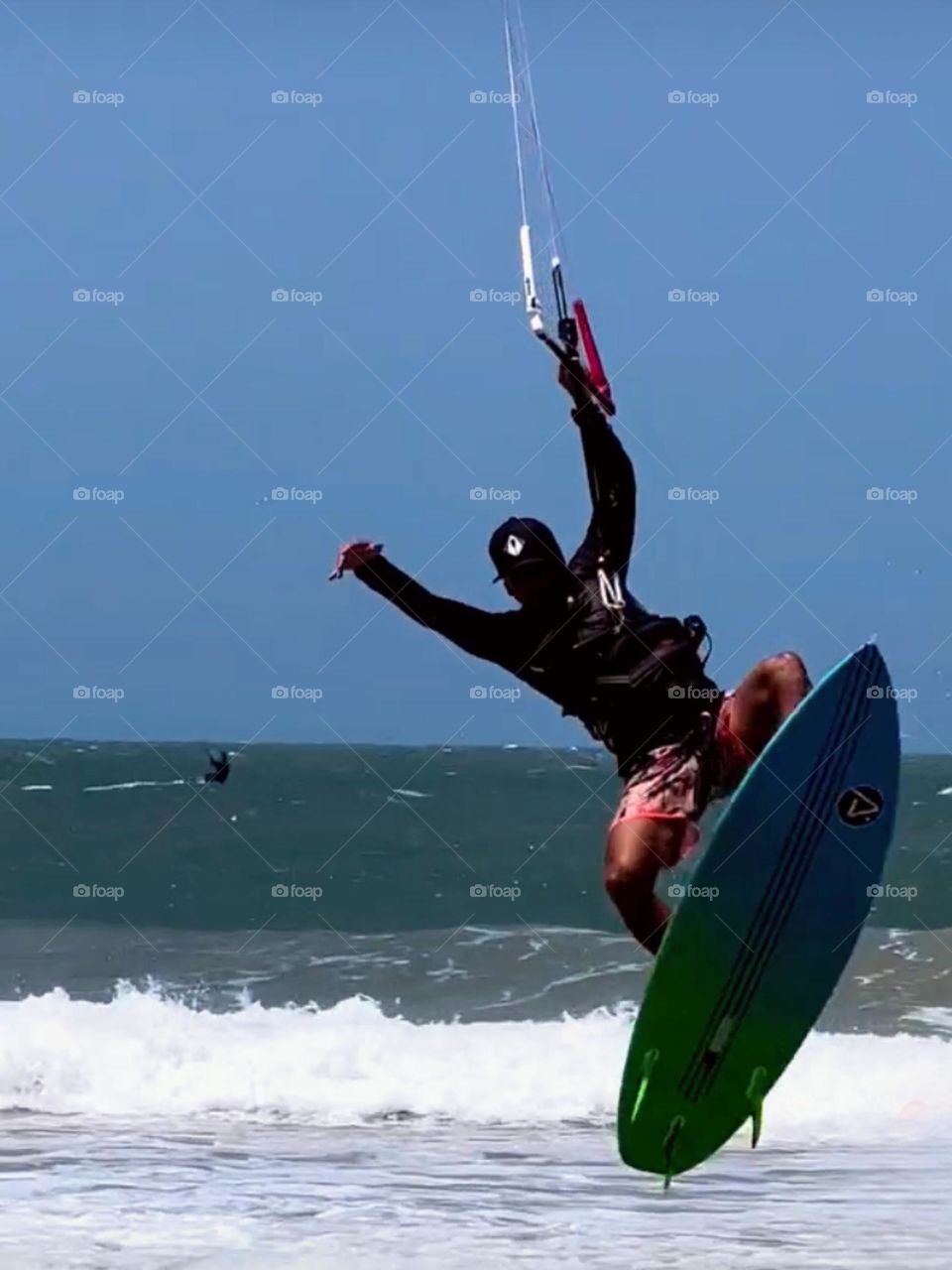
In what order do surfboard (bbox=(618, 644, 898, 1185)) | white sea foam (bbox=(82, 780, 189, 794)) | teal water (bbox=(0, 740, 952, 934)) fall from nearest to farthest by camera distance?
surfboard (bbox=(618, 644, 898, 1185))
teal water (bbox=(0, 740, 952, 934))
white sea foam (bbox=(82, 780, 189, 794))

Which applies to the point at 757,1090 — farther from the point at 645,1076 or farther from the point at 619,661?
the point at 619,661

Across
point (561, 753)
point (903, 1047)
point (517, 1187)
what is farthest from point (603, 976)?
point (561, 753)

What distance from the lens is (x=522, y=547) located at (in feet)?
19.7

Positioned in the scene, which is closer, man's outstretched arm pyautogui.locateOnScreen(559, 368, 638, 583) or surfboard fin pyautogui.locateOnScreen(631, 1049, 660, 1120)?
man's outstretched arm pyautogui.locateOnScreen(559, 368, 638, 583)

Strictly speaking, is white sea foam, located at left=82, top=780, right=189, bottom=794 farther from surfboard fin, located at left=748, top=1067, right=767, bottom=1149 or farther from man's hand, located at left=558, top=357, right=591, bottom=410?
man's hand, located at left=558, top=357, right=591, bottom=410

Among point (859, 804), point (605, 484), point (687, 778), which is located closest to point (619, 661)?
point (687, 778)

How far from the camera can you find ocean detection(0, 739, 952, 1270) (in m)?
5.74

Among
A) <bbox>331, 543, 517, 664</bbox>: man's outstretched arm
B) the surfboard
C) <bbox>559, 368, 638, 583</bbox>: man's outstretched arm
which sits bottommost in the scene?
the surfboard

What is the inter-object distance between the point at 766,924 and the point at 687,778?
1.63 feet

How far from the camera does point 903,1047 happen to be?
10461mm

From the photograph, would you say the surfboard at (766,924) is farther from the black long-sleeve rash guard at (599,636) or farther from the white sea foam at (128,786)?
the white sea foam at (128,786)

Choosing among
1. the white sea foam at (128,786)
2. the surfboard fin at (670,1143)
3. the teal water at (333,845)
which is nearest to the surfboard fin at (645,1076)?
the surfboard fin at (670,1143)

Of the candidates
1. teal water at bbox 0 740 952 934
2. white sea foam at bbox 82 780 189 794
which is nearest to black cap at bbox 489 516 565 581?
teal water at bbox 0 740 952 934

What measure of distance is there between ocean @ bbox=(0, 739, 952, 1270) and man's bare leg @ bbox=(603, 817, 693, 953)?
34.6 inches
